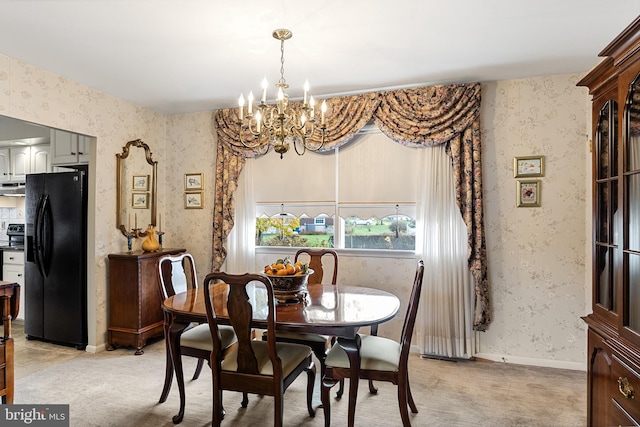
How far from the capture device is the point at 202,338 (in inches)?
103

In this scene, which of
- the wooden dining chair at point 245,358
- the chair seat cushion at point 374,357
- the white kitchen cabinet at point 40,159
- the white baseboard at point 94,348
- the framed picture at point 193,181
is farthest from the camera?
the white kitchen cabinet at point 40,159

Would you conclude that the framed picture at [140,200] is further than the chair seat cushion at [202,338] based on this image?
Yes

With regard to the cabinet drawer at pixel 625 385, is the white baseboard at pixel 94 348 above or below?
below

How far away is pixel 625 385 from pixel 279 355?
1.69 meters

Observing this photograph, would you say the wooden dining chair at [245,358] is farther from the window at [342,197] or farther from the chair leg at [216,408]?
the window at [342,197]

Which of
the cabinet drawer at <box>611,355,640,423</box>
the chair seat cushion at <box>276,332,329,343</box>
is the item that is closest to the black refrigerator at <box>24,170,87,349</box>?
the chair seat cushion at <box>276,332,329,343</box>

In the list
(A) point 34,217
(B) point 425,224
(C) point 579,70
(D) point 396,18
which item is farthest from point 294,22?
(A) point 34,217

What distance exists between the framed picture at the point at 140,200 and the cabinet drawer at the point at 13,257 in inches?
64.2

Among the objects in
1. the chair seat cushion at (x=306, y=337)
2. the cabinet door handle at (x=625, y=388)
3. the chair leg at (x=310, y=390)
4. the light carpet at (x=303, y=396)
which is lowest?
the light carpet at (x=303, y=396)

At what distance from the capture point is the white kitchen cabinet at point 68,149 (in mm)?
4074

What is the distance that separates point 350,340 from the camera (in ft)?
6.98

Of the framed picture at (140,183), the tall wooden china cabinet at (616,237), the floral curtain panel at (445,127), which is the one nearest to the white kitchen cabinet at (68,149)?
the framed picture at (140,183)

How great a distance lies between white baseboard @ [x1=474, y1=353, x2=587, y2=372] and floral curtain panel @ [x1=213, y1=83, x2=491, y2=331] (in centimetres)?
29

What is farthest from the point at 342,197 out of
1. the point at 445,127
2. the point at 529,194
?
the point at 529,194
